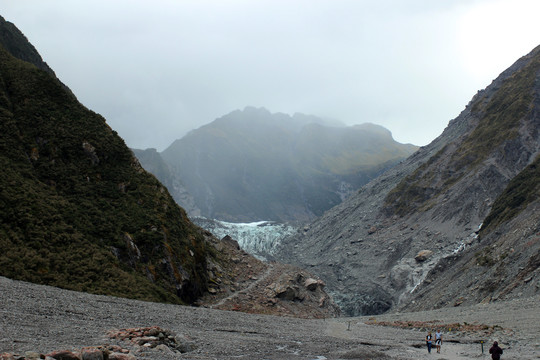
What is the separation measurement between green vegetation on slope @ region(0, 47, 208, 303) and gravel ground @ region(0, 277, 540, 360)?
408 cm

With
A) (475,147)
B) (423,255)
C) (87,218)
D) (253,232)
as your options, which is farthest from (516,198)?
(253,232)

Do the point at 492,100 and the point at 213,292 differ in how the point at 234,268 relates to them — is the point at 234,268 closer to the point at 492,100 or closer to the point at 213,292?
the point at 213,292

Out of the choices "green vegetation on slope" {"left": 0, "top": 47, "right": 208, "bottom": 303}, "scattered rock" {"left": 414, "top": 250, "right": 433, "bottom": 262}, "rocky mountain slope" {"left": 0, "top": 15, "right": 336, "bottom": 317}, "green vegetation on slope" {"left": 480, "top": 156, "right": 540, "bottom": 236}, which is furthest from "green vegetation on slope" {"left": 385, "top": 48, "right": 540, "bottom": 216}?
"green vegetation on slope" {"left": 0, "top": 47, "right": 208, "bottom": 303}

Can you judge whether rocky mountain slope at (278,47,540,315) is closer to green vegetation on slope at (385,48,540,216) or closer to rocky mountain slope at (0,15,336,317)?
green vegetation on slope at (385,48,540,216)

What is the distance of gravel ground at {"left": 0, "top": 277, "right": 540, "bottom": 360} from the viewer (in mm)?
16234

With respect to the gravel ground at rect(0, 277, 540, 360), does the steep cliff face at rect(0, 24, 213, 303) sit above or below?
above

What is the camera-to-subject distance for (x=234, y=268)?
53375 millimetres

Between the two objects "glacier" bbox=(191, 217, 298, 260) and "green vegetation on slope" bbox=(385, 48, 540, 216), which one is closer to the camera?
"green vegetation on slope" bbox=(385, 48, 540, 216)

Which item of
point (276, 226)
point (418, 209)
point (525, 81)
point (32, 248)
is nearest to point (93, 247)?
point (32, 248)

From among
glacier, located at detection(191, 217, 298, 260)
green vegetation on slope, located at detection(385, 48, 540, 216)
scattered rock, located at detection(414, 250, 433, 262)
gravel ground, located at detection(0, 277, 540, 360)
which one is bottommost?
gravel ground, located at detection(0, 277, 540, 360)

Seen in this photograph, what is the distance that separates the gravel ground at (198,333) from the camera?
639 inches

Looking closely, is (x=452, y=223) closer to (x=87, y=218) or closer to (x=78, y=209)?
(x=87, y=218)

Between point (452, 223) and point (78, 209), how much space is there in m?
77.0

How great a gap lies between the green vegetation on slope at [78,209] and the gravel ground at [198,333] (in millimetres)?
4080
